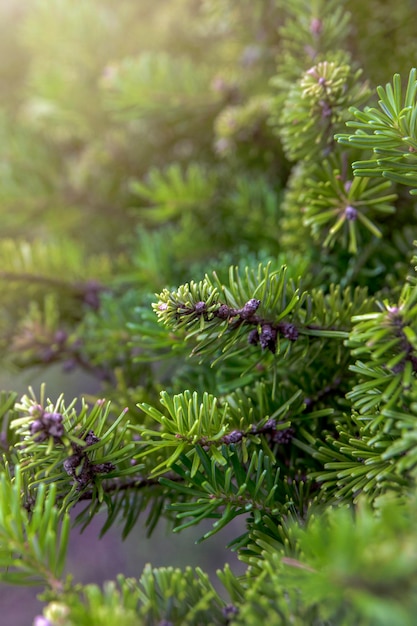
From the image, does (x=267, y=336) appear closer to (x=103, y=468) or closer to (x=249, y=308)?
(x=249, y=308)

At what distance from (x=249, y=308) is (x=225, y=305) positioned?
0.05 feet

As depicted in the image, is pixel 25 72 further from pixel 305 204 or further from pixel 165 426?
pixel 165 426

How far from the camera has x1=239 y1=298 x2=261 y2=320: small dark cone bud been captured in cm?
30

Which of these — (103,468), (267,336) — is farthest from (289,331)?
(103,468)

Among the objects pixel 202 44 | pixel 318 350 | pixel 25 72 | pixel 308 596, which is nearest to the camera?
pixel 308 596

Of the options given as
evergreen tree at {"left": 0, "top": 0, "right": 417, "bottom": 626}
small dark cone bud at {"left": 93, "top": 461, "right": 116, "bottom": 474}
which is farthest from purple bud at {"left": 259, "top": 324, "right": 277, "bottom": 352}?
small dark cone bud at {"left": 93, "top": 461, "right": 116, "bottom": 474}

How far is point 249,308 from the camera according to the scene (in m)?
0.30

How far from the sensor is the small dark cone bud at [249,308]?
30cm

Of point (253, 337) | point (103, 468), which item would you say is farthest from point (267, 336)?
point (103, 468)

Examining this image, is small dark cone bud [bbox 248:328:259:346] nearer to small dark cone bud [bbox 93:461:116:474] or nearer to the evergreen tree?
the evergreen tree

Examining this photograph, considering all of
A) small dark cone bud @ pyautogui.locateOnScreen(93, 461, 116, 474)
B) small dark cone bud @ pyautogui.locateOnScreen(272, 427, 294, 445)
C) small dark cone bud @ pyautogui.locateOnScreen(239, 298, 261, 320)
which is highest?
small dark cone bud @ pyautogui.locateOnScreen(239, 298, 261, 320)

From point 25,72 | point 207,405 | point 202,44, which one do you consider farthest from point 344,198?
point 25,72

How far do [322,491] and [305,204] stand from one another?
0.22m

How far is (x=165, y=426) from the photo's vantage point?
0.30m
